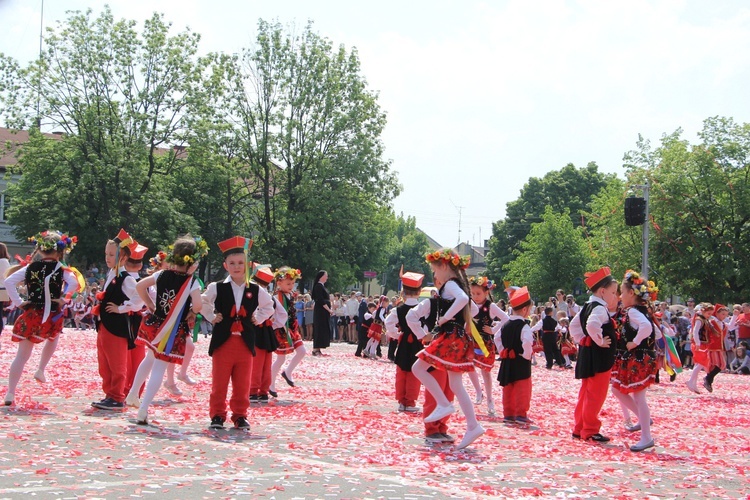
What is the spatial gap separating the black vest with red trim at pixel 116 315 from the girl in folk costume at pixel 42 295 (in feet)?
1.68

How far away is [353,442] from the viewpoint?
8703 millimetres

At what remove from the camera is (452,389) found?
344 inches

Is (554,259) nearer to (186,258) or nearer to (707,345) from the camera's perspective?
(707,345)

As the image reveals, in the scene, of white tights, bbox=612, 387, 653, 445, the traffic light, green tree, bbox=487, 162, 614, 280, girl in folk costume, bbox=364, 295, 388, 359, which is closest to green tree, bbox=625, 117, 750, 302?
the traffic light

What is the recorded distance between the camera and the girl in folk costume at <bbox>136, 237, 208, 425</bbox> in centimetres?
912

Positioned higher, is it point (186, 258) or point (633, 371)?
point (186, 258)

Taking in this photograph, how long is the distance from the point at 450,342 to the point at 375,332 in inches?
628

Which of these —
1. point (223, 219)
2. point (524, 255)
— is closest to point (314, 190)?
point (223, 219)

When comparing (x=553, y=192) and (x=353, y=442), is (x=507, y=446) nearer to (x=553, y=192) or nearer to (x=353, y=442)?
(x=353, y=442)

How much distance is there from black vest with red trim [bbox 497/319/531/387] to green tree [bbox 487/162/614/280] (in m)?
64.7

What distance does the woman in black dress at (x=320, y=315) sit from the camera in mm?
23469

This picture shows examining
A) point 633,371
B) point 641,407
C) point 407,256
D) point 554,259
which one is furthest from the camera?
point 407,256

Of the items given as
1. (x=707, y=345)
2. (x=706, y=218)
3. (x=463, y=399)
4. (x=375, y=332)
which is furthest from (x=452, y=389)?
(x=706, y=218)

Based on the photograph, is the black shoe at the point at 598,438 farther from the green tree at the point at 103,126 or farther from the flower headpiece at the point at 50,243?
the green tree at the point at 103,126
